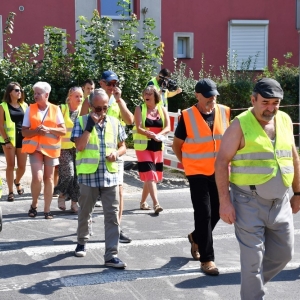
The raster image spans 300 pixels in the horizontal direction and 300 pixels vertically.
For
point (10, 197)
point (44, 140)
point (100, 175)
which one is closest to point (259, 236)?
point (100, 175)

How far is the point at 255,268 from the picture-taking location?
16.5 feet

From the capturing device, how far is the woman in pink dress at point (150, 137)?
962 cm

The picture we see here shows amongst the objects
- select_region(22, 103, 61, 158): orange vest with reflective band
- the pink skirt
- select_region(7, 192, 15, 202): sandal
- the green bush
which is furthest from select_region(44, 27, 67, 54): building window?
select_region(22, 103, 61, 158): orange vest with reflective band

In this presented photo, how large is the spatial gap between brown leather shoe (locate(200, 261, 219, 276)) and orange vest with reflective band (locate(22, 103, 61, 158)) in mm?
3251

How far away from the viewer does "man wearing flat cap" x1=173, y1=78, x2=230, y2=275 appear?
263 inches

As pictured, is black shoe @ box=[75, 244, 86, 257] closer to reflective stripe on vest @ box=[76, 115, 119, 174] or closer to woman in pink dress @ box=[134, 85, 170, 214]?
reflective stripe on vest @ box=[76, 115, 119, 174]

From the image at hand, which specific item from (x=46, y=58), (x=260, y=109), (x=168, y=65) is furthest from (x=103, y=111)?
(x=168, y=65)

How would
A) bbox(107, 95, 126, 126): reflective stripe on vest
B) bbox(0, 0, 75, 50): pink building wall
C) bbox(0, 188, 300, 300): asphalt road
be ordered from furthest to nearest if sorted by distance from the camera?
1. bbox(0, 0, 75, 50): pink building wall
2. bbox(107, 95, 126, 126): reflective stripe on vest
3. bbox(0, 188, 300, 300): asphalt road

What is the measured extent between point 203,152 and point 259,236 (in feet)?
5.95

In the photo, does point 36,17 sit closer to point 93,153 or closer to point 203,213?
point 93,153

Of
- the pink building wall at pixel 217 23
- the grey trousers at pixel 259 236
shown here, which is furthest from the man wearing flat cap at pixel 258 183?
the pink building wall at pixel 217 23

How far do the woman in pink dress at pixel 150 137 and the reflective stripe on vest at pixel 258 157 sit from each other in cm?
447

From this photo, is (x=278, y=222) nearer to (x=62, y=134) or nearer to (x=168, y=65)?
(x=62, y=134)

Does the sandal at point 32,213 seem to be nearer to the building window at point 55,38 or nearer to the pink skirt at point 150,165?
the pink skirt at point 150,165
